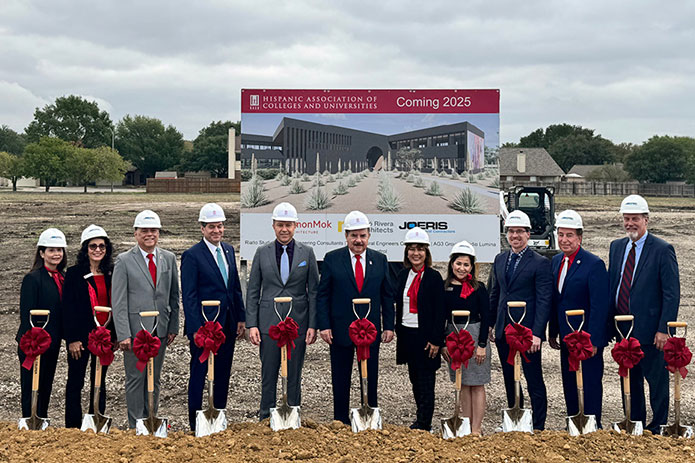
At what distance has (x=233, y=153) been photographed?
68875 mm

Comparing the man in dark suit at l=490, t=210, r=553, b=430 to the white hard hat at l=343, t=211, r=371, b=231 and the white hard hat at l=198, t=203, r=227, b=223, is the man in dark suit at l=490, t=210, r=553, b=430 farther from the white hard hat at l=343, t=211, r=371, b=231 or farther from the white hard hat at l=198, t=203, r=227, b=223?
the white hard hat at l=198, t=203, r=227, b=223

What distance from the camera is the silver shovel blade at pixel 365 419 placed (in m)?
5.52

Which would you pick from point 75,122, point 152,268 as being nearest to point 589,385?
point 152,268

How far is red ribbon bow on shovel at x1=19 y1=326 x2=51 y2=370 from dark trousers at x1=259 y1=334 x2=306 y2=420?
1.77m

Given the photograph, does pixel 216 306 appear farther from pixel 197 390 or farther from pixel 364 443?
pixel 364 443

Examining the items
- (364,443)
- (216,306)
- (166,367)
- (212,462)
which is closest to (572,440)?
(364,443)

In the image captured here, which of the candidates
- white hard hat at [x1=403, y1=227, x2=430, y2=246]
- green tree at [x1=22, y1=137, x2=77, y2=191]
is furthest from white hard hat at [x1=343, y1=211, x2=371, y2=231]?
green tree at [x1=22, y1=137, x2=77, y2=191]

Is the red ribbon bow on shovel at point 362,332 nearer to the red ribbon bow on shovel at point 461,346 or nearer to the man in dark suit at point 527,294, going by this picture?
the red ribbon bow on shovel at point 461,346

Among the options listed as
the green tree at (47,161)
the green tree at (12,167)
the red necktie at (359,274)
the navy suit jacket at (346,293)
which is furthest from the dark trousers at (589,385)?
the green tree at (12,167)

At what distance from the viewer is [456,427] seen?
5473 millimetres

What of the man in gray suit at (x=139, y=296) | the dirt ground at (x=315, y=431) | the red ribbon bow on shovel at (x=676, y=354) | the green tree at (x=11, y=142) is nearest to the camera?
the dirt ground at (x=315, y=431)

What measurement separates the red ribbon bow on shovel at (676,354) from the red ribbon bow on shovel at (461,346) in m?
1.61

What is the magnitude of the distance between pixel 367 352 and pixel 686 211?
1403 inches

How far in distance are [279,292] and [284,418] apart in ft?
3.60
